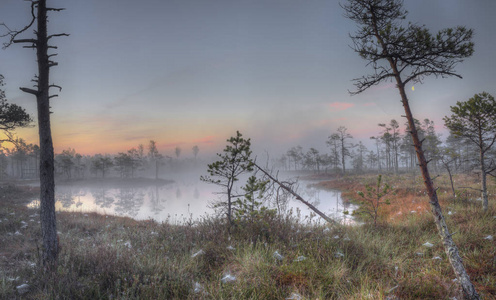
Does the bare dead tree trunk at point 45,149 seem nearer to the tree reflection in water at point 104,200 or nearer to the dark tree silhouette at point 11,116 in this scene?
the dark tree silhouette at point 11,116

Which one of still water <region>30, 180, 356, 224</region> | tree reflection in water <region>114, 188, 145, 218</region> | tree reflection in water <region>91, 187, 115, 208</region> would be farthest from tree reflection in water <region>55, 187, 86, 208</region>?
tree reflection in water <region>114, 188, 145, 218</region>

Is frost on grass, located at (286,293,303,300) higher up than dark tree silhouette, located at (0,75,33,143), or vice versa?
dark tree silhouette, located at (0,75,33,143)

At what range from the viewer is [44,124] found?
18.4 ft

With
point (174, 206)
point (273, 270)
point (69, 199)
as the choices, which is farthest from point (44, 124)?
point (69, 199)

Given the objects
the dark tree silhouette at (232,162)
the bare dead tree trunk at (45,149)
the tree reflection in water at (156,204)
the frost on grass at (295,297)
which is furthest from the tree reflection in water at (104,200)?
the frost on grass at (295,297)

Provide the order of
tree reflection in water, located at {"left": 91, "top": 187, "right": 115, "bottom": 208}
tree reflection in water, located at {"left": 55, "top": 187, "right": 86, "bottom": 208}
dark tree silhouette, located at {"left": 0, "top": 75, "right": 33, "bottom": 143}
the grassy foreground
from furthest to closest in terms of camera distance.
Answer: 1. tree reflection in water, located at {"left": 91, "top": 187, "right": 115, "bottom": 208}
2. tree reflection in water, located at {"left": 55, "top": 187, "right": 86, "bottom": 208}
3. dark tree silhouette, located at {"left": 0, "top": 75, "right": 33, "bottom": 143}
4. the grassy foreground

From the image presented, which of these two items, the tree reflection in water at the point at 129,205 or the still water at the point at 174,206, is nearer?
the still water at the point at 174,206

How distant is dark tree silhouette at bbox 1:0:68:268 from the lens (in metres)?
5.53

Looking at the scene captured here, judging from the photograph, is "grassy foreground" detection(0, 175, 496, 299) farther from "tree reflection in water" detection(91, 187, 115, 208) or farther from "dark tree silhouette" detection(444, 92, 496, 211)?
"tree reflection in water" detection(91, 187, 115, 208)

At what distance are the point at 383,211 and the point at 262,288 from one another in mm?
14588

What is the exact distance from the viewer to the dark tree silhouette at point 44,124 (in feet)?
18.1

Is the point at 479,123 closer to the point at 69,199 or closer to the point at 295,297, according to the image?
the point at 295,297

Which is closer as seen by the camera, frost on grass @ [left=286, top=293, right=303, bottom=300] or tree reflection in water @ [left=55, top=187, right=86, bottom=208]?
frost on grass @ [left=286, top=293, right=303, bottom=300]

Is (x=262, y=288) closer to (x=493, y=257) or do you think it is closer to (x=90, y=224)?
(x=493, y=257)
